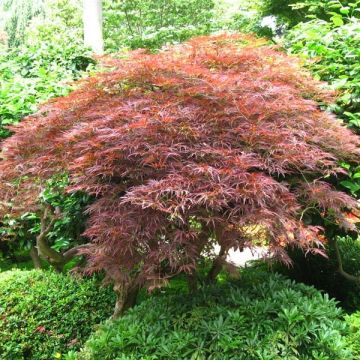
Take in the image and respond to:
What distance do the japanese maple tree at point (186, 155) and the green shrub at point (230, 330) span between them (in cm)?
29

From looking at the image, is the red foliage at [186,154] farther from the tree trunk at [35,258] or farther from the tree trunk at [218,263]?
the tree trunk at [35,258]

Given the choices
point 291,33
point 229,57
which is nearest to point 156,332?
point 229,57

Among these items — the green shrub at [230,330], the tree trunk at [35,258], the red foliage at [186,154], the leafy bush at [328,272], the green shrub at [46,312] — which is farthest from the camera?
the tree trunk at [35,258]

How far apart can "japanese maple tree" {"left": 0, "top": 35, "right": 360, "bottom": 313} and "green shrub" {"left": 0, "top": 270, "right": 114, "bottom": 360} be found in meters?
0.90

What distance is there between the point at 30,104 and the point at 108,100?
69.5 inches

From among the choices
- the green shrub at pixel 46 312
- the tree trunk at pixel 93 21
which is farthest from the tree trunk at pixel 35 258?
the tree trunk at pixel 93 21

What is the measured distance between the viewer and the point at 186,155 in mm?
2348

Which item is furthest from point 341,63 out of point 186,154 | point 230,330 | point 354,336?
point 230,330

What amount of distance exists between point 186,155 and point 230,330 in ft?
3.46

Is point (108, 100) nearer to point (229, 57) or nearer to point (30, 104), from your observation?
point (229, 57)

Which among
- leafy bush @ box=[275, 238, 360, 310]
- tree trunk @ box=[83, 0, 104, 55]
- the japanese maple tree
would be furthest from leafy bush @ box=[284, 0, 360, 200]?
tree trunk @ box=[83, 0, 104, 55]

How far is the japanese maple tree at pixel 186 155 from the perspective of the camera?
2.23 m

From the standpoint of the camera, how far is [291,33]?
180 inches

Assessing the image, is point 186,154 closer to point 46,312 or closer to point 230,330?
point 230,330
